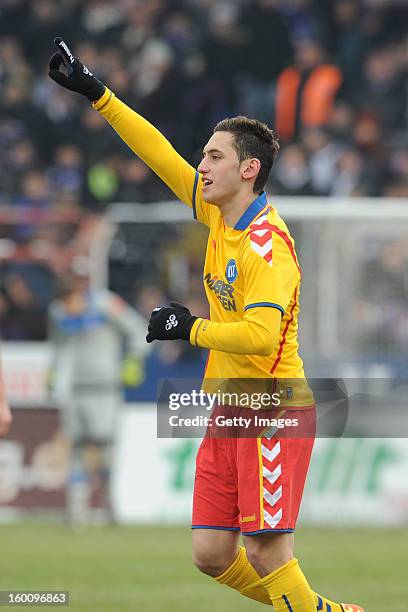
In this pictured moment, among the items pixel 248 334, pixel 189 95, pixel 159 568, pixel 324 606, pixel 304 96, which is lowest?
A: pixel 159 568

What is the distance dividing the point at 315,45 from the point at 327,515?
700 centimetres

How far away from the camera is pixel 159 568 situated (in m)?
10.9

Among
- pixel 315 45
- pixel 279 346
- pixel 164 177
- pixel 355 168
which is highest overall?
pixel 315 45

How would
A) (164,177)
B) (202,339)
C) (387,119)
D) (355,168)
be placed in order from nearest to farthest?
(202,339) → (164,177) → (355,168) → (387,119)

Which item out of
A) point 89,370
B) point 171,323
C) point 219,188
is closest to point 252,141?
point 219,188

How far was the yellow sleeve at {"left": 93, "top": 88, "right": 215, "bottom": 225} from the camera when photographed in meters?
7.10

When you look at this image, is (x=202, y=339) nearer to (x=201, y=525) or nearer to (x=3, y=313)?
(x=201, y=525)

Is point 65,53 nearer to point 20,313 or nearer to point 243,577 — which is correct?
point 243,577

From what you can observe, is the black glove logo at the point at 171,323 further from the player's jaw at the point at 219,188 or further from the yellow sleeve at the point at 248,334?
the player's jaw at the point at 219,188

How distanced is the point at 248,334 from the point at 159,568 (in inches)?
196

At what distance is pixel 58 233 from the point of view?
597 inches

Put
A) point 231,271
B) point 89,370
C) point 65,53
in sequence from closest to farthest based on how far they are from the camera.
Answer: point 231,271
point 65,53
point 89,370

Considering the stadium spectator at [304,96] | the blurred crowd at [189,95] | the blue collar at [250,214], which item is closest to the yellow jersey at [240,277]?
the blue collar at [250,214]

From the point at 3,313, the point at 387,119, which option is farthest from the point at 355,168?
the point at 3,313
